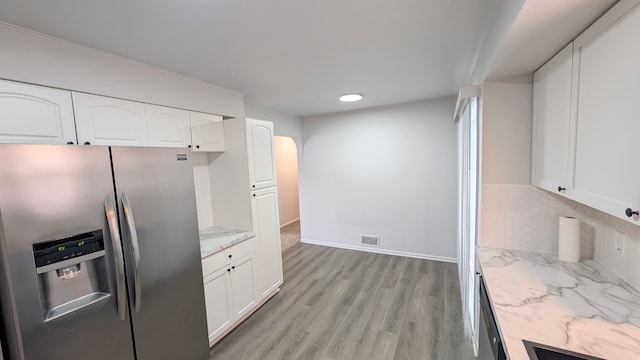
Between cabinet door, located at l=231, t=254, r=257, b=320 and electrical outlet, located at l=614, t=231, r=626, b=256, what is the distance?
8.60ft

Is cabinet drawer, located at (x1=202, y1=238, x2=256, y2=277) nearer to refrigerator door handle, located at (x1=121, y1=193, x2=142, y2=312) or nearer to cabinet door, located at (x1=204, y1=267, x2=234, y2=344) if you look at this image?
cabinet door, located at (x1=204, y1=267, x2=234, y2=344)

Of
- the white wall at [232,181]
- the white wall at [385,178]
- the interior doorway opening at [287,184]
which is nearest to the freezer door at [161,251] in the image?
the white wall at [232,181]

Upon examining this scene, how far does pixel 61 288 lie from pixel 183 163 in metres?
0.93

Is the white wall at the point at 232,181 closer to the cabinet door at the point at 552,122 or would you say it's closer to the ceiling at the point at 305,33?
the ceiling at the point at 305,33

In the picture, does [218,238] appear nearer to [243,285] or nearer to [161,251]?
[243,285]

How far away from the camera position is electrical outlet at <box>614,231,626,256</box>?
1.27 meters

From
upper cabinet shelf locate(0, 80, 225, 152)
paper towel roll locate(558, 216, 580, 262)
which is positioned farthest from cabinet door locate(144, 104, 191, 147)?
paper towel roll locate(558, 216, 580, 262)

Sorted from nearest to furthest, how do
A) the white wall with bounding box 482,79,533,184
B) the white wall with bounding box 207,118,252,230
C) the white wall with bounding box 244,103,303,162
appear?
the white wall with bounding box 482,79,533,184 → the white wall with bounding box 207,118,252,230 → the white wall with bounding box 244,103,303,162

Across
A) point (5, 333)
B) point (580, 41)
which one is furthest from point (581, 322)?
point (5, 333)

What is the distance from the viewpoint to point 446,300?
2818mm

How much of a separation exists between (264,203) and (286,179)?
347 cm

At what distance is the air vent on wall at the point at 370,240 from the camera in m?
4.29

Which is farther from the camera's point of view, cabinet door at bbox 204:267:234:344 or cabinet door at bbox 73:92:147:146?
cabinet door at bbox 204:267:234:344

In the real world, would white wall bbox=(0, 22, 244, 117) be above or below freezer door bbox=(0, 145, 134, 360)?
above
